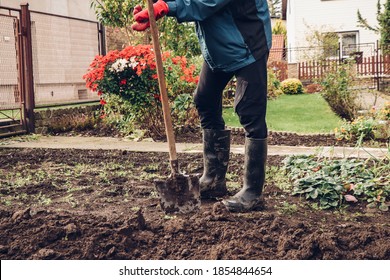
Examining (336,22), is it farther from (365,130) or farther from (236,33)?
(236,33)

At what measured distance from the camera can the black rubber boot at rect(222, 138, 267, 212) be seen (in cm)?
350

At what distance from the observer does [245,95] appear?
3428 mm

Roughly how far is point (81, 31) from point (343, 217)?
756cm

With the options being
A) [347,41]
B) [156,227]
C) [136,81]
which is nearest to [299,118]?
[136,81]

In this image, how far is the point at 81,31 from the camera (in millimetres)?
9969

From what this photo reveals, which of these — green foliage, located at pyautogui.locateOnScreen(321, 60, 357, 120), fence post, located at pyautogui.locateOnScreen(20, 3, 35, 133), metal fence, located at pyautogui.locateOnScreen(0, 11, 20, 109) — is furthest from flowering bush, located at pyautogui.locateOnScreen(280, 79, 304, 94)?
metal fence, located at pyautogui.locateOnScreen(0, 11, 20, 109)

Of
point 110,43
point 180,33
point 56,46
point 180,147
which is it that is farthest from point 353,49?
point 180,147

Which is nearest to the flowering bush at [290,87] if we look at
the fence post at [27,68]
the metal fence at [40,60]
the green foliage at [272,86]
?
the green foliage at [272,86]

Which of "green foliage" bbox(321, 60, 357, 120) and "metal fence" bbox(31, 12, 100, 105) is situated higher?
"metal fence" bbox(31, 12, 100, 105)

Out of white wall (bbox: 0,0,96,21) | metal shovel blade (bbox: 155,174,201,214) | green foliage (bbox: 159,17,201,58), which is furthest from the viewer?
white wall (bbox: 0,0,96,21)

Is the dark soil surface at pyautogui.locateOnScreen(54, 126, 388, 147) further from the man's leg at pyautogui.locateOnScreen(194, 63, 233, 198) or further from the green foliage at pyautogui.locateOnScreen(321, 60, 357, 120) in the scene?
the man's leg at pyautogui.locateOnScreen(194, 63, 233, 198)

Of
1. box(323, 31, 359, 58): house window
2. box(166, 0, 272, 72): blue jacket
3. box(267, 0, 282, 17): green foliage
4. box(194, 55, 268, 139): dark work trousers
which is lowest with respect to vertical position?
box(194, 55, 268, 139): dark work trousers

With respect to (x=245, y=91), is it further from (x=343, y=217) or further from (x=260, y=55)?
(x=343, y=217)

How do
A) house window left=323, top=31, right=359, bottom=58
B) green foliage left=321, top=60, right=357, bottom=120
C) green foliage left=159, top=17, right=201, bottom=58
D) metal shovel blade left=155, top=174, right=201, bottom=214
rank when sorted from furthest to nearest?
house window left=323, top=31, right=359, bottom=58, green foliage left=159, top=17, right=201, bottom=58, green foliage left=321, top=60, right=357, bottom=120, metal shovel blade left=155, top=174, right=201, bottom=214
